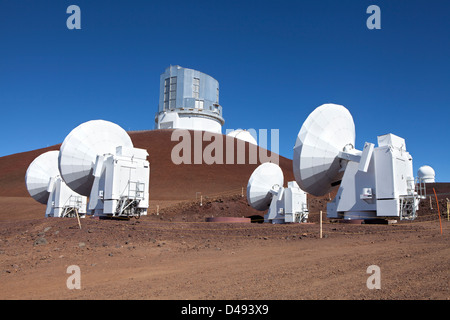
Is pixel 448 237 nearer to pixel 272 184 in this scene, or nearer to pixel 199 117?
pixel 272 184

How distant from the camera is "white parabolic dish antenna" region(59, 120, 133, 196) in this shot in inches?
888

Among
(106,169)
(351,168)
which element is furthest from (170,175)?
(351,168)

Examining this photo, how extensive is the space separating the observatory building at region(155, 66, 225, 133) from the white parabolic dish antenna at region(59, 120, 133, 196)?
50783 millimetres

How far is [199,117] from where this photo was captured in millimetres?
75250

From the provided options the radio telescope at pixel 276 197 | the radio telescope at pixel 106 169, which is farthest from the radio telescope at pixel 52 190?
the radio telescope at pixel 276 197

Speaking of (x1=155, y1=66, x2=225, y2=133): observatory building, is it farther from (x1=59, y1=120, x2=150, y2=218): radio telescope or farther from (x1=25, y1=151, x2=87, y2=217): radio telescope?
(x1=59, y1=120, x2=150, y2=218): radio telescope

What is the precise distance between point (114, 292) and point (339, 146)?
15.6 metres

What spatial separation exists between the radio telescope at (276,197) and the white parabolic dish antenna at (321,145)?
5.23m

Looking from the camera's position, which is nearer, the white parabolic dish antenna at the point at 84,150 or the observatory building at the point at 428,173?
the white parabolic dish antenna at the point at 84,150

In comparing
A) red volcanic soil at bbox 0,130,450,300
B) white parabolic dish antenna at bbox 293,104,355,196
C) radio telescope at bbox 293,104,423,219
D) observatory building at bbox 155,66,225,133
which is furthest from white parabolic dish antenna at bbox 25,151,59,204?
observatory building at bbox 155,66,225,133

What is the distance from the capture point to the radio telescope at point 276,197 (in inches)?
990

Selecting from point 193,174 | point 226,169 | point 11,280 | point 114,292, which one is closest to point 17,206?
point 193,174

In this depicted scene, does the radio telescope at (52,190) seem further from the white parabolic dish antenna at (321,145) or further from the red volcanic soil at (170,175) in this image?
the white parabolic dish antenna at (321,145)
